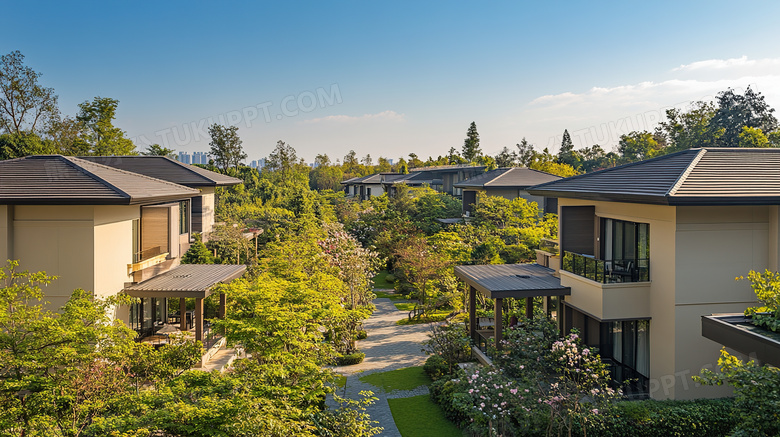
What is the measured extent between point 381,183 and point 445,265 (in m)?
36.9

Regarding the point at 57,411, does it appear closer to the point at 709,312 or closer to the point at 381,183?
the point at 709,312

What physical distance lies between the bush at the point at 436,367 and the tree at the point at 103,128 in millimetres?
38484

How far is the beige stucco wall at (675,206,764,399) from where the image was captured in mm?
11797

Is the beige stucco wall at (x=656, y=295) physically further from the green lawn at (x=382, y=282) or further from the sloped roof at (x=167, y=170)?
the green lawn at (x=382, y=282)

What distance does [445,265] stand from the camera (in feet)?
80.1

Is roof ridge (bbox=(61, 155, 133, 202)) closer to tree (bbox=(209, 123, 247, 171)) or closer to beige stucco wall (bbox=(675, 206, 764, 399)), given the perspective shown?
beige stucco wall (bbox=(675, 206, 764, 399))

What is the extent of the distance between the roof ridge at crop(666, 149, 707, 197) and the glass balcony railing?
2.21 meters

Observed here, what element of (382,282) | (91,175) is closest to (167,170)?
(91,175)

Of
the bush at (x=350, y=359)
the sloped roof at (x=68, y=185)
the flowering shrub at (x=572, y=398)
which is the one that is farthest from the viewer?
the bush at (x=350, y=359)

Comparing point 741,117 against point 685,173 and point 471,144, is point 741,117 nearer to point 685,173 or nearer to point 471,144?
point 471,144

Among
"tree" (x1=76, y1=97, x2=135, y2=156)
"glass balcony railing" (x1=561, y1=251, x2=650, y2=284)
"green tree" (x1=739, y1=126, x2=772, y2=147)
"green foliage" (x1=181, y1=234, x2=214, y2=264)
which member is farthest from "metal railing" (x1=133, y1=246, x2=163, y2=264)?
"green tree" (x1=739, y1=126, x2=772, y2=147)

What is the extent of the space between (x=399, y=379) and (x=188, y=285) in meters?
7.18

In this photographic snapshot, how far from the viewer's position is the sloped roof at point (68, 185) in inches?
504

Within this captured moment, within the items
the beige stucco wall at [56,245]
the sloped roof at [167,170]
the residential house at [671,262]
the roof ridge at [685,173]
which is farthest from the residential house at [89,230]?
the roof ridge at [685,173]
